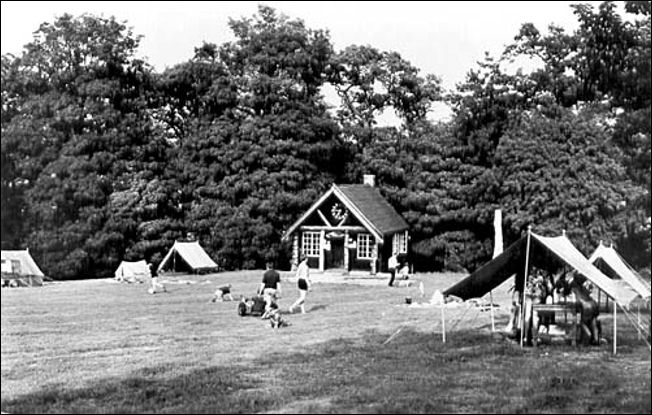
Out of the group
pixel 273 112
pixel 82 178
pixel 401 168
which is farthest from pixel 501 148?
pixel 82 178

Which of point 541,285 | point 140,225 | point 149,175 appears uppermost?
point 149,175

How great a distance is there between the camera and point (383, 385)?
11.0 meters

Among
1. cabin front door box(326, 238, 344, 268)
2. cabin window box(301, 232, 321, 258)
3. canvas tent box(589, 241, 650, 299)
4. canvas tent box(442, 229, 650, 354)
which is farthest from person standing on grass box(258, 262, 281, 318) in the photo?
cabin front door box(326, 238, 344, 268)

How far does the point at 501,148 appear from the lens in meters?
28.8

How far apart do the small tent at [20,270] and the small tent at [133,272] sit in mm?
6884

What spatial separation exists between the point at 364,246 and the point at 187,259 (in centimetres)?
931

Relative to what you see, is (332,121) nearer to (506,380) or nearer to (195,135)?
(195,135)

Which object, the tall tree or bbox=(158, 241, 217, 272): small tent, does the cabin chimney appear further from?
the tall tree

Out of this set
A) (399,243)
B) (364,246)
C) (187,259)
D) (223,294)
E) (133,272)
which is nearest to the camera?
(223,294)

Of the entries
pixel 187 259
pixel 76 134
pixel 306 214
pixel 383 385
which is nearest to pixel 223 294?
pixel 187 259

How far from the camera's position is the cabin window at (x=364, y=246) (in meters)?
32.4

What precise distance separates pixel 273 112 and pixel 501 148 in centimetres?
837

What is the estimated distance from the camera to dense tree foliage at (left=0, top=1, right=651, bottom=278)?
1858cm

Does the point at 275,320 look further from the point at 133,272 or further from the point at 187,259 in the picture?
the point at 187,259
